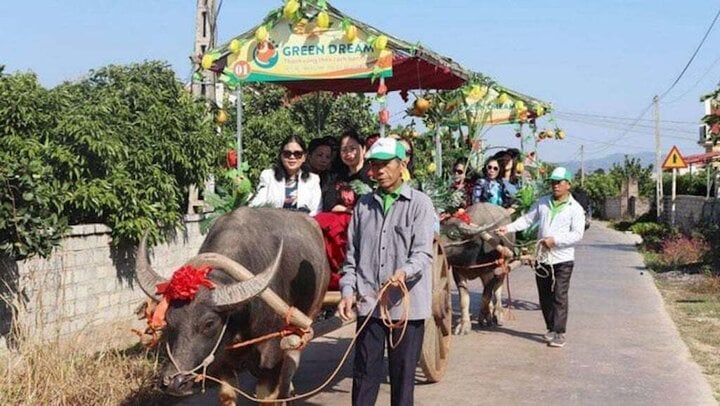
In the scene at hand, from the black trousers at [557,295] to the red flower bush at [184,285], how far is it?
16.9 feet

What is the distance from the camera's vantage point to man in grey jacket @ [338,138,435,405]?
16.4 feet

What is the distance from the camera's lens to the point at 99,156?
845cm

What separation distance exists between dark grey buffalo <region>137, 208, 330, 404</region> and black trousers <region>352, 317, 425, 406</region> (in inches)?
16.9

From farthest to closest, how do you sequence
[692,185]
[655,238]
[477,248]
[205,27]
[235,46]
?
[692,185] < [655,238] < [205,27] < [477,248] < [235,46]

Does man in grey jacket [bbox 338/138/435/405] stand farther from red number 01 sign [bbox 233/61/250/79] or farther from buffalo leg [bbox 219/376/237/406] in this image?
red number 01 sign [bbox 233/61/250/79]

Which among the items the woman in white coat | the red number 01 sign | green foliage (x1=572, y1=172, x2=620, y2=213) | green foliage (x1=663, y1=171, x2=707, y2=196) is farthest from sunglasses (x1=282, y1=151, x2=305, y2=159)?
green foliage (x1=572, y1=172, x2=620, y2=213)

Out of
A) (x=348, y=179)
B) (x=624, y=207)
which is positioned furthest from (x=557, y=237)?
(x=624, y=207)

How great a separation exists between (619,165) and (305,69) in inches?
2130

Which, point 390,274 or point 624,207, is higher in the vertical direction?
point 390,274

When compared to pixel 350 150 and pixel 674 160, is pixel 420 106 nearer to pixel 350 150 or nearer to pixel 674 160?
pixel 350 150

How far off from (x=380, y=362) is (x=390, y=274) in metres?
0.51

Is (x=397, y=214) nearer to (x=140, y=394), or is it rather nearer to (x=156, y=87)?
(x=140, y=394)

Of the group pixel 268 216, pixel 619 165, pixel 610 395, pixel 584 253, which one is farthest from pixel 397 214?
pixel 619 165

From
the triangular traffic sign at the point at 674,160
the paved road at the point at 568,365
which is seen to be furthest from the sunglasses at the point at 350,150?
the triangular traffic sign at the point at 674,160
